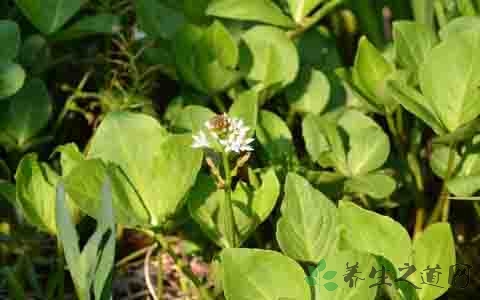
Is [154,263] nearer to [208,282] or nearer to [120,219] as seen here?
[208,282]

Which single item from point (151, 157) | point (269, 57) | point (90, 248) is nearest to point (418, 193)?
point (269, 57)

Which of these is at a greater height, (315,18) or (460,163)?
(315,18)

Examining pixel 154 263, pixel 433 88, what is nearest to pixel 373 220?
pixel 433 88

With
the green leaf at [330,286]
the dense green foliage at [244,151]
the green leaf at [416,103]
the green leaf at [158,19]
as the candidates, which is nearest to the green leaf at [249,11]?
the dense green foliage at [244,151]

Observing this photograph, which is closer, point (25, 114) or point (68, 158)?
point (68, 158)

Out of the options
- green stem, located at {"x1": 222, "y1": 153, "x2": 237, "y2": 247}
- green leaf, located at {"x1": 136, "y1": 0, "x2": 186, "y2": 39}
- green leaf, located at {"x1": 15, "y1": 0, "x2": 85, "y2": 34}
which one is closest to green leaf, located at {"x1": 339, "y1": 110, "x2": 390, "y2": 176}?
green stem, located at {"x1": 222, "y1": 153, "x2": 237, "y2": 247}

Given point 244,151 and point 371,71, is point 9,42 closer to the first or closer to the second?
point 244,151

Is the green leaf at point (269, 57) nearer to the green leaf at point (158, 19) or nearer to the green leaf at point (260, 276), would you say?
the green leaf at point (158, 19)
